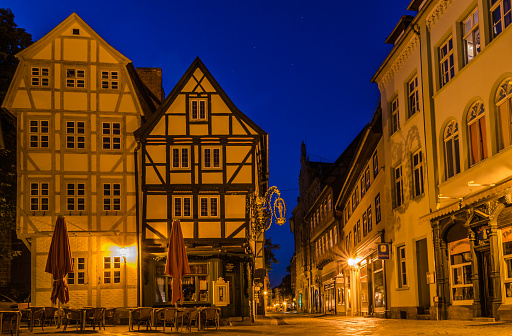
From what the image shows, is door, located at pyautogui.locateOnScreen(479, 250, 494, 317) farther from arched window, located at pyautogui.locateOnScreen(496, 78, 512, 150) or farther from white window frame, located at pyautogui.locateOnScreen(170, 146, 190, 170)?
white window frame, located at pyautogui.locateOnScreen(170, 146, 190, 170)

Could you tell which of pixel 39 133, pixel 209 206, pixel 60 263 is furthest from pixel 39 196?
pixel 60 263

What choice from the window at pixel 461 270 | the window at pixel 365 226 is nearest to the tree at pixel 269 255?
the window at pixel 365 226

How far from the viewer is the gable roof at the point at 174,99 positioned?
3062 centimetres

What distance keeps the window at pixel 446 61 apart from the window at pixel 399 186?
5.60 m

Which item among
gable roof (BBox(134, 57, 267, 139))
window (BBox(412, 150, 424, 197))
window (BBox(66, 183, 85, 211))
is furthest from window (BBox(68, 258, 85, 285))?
window (BBox(412, 150, 424, 197))

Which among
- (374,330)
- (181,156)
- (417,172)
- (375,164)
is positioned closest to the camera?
(374,330)

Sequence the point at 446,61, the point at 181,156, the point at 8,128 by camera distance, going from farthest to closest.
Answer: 1. the point at 8,128
2. the point at 181,156
3. the point at 446,61

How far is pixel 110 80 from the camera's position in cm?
3147

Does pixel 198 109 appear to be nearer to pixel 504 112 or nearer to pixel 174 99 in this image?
pixel 174 99

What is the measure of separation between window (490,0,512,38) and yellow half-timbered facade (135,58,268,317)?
1466cm

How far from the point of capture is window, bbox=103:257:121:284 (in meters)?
30.0

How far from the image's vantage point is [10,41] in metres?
32.4

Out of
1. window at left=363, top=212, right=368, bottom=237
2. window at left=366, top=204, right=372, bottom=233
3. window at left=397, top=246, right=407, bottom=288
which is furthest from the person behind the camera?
window at left=363, top=212, right=368, bottom=237

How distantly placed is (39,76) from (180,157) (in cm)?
781
